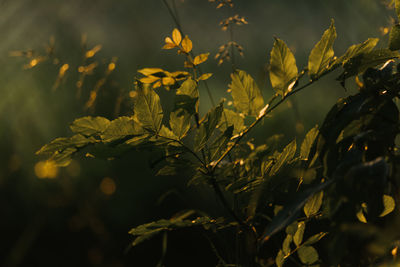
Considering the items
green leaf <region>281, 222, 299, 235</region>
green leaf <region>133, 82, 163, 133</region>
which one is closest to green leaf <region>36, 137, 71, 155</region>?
green leaf <region>133, 82, 163, 133</region>

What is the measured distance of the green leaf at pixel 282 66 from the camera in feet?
1.53

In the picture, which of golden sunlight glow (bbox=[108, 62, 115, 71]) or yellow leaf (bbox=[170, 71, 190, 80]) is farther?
golden sunlight glow (bbox=[108, 62, 115, 71])

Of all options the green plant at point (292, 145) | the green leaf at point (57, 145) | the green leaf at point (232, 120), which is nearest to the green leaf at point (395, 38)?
the green plant at point (292, 145)

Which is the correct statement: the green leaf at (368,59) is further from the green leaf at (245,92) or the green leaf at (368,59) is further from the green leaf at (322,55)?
the green leaf at (245,92)

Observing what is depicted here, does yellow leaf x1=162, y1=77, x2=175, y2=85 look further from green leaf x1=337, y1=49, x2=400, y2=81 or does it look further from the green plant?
green leaf x1=337, y1=49, x2=400, y2=81

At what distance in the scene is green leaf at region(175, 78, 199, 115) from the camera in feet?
1.44

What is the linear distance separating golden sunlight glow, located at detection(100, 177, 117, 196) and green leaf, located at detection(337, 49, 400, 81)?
64cm

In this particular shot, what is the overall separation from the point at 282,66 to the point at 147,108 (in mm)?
201

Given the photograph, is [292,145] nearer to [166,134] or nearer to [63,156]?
[166,134]

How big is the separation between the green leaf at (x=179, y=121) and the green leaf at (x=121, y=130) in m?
0.05

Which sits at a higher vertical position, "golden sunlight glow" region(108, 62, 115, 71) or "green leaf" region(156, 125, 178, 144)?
"golden sunlight glow" region(108, 62, 115, 71)

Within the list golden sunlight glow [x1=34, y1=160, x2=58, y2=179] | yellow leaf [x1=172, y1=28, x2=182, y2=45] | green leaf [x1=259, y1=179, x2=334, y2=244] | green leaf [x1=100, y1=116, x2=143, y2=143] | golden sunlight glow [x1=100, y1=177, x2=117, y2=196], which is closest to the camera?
green leaf [x1=259, y1=179, x2=334, y2=244]

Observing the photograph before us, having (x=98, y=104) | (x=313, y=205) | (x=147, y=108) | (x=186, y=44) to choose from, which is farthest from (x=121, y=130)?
(x=98, y=104)

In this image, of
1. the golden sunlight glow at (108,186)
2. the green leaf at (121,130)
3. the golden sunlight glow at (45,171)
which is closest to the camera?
the green leaf at (121,130)
